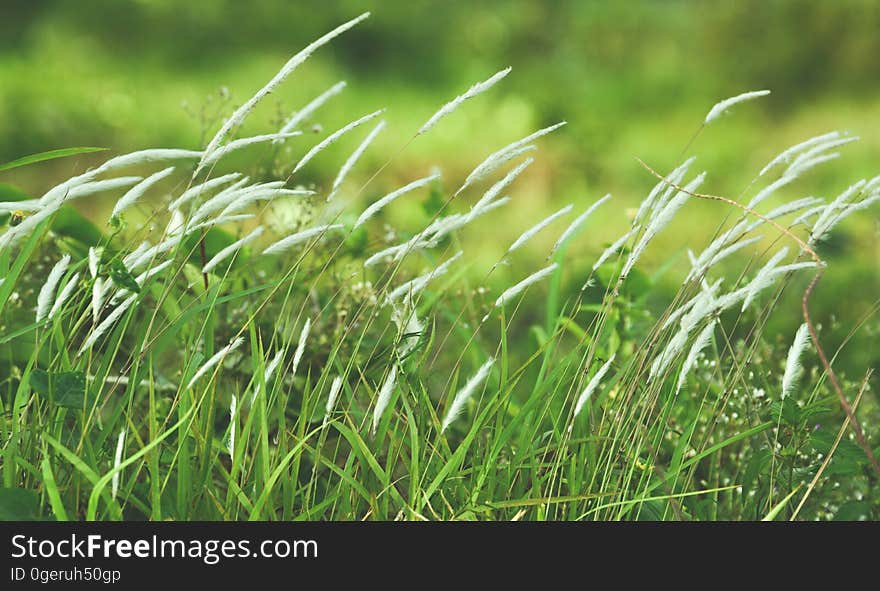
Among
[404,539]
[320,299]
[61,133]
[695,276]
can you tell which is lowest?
[404,539]

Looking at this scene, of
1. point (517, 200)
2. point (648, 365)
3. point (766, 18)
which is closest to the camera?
point (648, 365)

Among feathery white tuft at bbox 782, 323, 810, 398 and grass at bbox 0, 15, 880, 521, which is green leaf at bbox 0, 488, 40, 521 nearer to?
grass at bbox 0, 15, 880, 521

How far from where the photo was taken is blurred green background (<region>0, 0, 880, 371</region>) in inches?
205

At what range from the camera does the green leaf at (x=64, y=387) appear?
1.29 metres

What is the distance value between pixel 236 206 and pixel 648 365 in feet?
1.98

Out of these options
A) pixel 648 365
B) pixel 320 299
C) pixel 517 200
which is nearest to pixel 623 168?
pixel 517 200

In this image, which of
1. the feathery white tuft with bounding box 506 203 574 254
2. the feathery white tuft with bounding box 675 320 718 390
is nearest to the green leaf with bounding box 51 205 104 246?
the feathery white tuft with bounding box 506 203 574 254

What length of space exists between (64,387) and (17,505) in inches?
6.1

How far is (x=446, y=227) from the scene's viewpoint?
4.41 ft

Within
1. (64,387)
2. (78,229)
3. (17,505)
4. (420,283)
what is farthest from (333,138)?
(78,229)

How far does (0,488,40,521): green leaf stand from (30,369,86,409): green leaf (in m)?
0.12

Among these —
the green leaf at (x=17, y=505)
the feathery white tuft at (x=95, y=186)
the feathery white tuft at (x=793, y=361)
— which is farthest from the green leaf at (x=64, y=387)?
the feathery white tuft at (x=793, y=361)

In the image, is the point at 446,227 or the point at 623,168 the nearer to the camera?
the point at 446,227

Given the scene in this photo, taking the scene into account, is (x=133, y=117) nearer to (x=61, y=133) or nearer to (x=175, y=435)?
(x=61, y=133)
